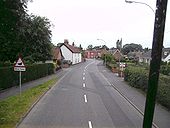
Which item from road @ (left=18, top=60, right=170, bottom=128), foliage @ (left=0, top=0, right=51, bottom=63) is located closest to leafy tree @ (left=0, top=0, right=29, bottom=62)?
foliage @ (left=0, top=0, right=51, bottom=63)

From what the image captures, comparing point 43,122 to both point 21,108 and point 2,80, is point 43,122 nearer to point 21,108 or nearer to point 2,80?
point 21,108

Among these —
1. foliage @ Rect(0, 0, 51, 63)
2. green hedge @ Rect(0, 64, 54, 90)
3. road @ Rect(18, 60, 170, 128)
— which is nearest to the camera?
road @ Rect(18, 60, 170, 128)

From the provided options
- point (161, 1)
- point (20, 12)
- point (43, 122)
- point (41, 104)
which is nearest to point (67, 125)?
point (43, 122)

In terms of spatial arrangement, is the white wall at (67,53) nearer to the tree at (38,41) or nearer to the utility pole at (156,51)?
the tree at (38,41)

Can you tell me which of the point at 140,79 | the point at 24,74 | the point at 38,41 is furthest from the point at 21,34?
the point at 38,41

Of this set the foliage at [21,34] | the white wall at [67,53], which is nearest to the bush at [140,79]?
the foliage at [21,34]

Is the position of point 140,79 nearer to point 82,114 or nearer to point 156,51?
point 82,114

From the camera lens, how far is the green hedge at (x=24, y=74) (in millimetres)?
27703

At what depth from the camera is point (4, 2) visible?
2216 centimetres

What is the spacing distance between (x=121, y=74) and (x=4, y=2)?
1160 inches

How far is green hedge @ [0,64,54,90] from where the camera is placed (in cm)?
2770

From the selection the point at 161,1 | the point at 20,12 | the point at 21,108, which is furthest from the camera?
the point at 20,12

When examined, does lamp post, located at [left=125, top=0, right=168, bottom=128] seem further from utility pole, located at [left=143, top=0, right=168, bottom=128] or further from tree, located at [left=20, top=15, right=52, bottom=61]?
tree, located at [left=20, top=15, right=52, bottom=61]

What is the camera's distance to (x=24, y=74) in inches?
1372
